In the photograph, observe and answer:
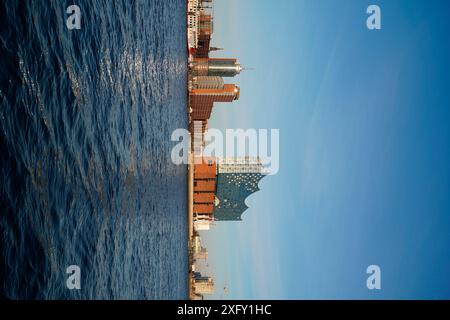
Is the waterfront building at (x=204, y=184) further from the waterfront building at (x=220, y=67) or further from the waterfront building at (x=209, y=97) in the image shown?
the waterfront building at (x=220, y=67)

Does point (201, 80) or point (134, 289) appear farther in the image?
point (201, 80)

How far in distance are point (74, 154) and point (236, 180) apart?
98.8m

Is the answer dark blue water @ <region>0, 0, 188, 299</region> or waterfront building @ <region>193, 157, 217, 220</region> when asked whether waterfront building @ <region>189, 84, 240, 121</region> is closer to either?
waterfront building @ <region>193, 157, 217, 220</region>

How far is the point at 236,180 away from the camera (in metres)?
111

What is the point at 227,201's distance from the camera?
119 meters

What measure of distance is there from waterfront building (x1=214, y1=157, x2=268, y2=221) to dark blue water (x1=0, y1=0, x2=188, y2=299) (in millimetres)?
81775

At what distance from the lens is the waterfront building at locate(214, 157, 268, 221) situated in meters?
108

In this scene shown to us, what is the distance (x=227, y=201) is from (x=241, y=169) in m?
14.3

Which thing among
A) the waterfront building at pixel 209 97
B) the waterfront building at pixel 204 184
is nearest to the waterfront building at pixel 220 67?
the waterfront building at pixel 209 97

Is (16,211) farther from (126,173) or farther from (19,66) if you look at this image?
(126,173)
